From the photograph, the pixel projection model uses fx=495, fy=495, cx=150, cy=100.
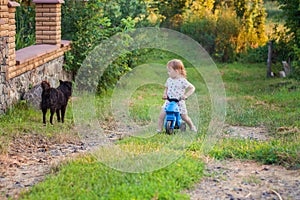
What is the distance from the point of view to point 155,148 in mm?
6082

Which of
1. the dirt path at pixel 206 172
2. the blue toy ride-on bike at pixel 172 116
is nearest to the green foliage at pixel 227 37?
the blue toy ride-on bike at pixel 172 116

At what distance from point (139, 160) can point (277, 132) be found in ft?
9.30

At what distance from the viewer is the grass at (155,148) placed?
464cm

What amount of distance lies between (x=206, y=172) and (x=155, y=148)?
3.02 ft

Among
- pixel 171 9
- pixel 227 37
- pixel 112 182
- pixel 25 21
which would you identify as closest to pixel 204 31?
pixel 227 37

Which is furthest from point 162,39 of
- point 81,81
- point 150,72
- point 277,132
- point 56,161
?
point 56,161

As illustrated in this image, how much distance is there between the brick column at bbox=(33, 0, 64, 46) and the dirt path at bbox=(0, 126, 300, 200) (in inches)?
143

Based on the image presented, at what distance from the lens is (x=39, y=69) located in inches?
348

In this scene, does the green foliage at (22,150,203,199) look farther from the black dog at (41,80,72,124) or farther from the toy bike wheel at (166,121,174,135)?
the black dog at (41,80,72,124)

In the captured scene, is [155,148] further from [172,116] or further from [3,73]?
[3,73]

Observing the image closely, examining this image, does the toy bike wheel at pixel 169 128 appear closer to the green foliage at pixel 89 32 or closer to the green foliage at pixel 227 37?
the green foliage at pixel 89 32

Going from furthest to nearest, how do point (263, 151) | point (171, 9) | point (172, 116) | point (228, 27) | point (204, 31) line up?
point (171, 9) < point (204, 31) < point (228, 27) < point (172, 116) < point (263, 151)

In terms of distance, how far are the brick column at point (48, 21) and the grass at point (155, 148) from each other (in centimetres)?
149

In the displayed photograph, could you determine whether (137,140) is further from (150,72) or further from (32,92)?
(150,72)
